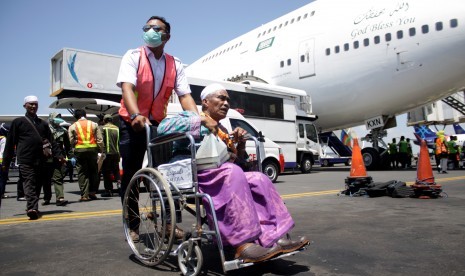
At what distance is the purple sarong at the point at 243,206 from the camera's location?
7.07ft

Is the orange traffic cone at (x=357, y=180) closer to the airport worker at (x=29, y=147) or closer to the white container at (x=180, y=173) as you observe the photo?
the white container at (x=180, y=173)

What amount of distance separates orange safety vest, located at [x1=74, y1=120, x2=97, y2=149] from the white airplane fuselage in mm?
10604

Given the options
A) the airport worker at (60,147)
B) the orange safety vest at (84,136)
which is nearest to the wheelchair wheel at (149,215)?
the airport worker at (60,147)

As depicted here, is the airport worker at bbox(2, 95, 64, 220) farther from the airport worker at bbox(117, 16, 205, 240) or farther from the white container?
the white container

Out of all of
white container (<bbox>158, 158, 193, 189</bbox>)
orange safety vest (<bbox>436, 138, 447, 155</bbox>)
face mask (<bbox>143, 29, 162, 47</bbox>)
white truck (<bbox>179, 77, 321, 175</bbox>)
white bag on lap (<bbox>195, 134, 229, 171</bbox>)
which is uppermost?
white truck (<bbox>179, 77, 321, 175</bbox>)

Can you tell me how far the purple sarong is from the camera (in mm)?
2154

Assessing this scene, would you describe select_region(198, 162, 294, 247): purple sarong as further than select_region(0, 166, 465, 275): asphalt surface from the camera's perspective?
No

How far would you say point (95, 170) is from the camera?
7051 millimetres

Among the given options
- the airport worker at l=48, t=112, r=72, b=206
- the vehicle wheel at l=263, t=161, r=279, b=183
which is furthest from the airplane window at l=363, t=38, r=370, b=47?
the airport worker at l=48, t=112, r=72, b=206

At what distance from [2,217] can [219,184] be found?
13.6 feet

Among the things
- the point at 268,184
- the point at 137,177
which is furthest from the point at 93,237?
the point at 268,184

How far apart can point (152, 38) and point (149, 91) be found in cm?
44

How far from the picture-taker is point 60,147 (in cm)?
715

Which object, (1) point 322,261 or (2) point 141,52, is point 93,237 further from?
(1) point 322,261
